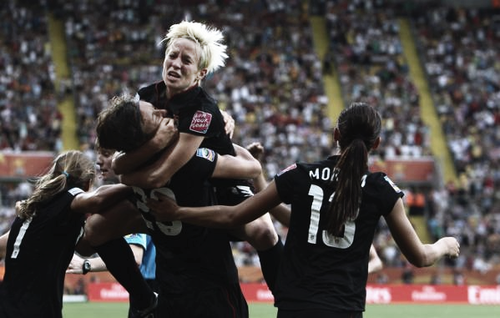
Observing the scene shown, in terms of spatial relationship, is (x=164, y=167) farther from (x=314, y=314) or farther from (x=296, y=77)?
(x=296, y=77)

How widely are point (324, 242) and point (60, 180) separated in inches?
76.4

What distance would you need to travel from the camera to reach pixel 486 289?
21.6 m

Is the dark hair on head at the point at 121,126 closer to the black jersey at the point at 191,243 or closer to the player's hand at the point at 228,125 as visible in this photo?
the black jersey at the point at 191,243

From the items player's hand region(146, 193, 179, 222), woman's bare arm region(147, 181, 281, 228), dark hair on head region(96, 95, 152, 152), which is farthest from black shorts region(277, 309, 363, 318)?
dark hair on head region(96, 95, 152, 152)

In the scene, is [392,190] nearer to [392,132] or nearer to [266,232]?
[266,232]

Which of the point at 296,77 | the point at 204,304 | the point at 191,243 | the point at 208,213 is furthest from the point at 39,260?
the point at 296,77

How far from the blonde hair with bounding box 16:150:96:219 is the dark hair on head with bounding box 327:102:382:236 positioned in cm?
188

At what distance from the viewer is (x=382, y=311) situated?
712 inches

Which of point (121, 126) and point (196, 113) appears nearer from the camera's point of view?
point (121, 126)

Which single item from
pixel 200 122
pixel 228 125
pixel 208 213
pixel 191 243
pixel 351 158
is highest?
pixel 228 125

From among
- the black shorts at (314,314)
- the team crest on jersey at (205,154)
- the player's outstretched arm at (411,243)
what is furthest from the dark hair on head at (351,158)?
the team crest on jersey at (205,154)

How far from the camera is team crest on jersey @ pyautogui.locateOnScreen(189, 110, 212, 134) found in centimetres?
571

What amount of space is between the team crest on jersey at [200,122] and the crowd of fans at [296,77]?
716 inches

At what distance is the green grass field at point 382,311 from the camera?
16.3 metres
